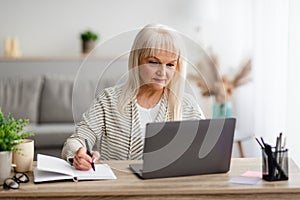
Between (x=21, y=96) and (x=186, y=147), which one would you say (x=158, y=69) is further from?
(x=21, y=96)

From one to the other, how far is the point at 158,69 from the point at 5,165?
1.98 feet

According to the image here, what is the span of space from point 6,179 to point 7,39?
3.44 meters

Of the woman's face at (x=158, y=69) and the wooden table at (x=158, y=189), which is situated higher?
the woman's face at (x=158, y=69)

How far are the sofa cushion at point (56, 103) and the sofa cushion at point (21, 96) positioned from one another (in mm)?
58

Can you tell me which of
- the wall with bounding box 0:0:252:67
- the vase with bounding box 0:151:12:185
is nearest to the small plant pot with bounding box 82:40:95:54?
the wall with bounding box 0:0:252:67

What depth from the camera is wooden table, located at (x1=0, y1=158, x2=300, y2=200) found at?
182 centimetres

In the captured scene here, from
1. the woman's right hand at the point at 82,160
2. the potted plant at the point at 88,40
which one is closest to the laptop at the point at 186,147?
the woman's right hand at the point at 82,160

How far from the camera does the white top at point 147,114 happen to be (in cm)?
220

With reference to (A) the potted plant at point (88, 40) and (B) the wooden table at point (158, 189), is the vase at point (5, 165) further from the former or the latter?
(A) the potted plant at point (88, 40)

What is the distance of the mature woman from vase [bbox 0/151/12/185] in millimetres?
231

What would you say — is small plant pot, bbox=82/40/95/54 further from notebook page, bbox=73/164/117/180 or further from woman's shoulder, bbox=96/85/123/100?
notebook page, bbox=73/164/117/180

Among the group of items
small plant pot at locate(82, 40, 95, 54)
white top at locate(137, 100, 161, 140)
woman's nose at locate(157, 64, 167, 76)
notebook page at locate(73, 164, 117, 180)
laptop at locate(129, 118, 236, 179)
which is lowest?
notebook page at locate(73, 164, 117, 180)

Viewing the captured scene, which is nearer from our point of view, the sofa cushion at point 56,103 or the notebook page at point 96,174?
the notebook page at point 96,174

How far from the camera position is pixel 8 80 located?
16.0 ft
